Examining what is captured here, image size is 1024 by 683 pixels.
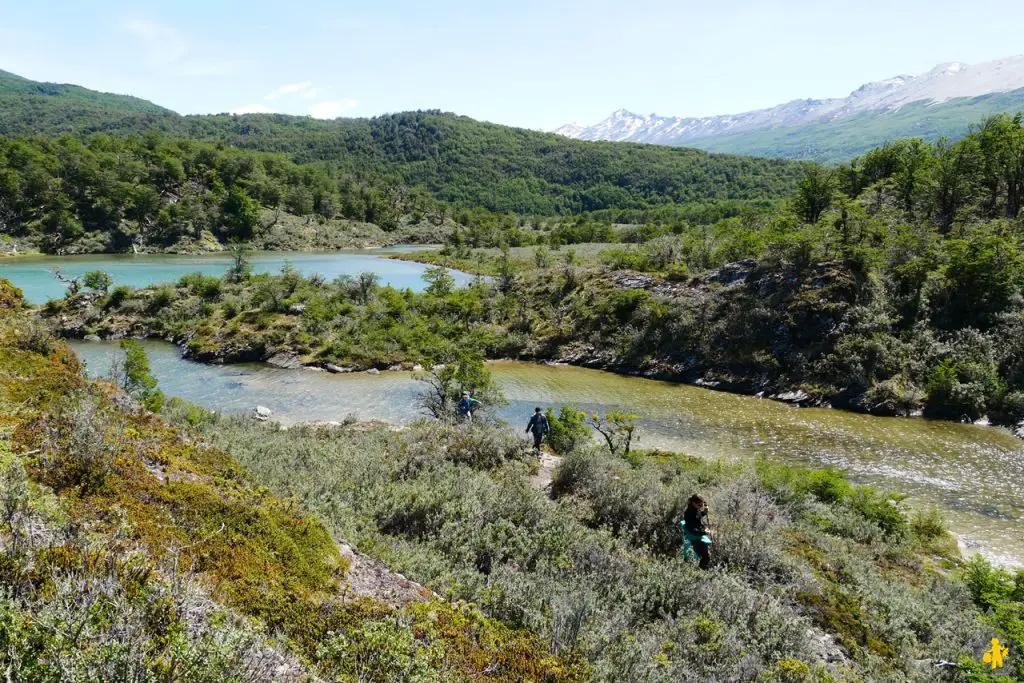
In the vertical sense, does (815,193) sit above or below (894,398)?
above

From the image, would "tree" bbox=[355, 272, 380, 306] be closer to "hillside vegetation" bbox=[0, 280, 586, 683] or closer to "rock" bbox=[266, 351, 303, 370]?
"rock" bbox=[266, 351, 303, 370]

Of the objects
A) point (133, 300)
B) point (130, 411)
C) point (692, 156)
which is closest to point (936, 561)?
point (130, 411)

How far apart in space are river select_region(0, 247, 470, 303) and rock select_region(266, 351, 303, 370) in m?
18.3

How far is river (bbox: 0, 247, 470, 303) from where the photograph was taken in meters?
51.4

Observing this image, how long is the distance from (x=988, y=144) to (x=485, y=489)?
153 feet

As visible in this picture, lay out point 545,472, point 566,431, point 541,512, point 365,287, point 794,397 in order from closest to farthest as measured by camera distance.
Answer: point 541,512
point 545,472
point 566,431
point 794,397
point 365,287

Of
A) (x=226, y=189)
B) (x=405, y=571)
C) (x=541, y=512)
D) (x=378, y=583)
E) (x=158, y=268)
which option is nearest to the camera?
(x=378, y=583)

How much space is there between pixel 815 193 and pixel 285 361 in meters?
38.9

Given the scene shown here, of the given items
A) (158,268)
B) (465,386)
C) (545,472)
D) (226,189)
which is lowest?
(545,472)

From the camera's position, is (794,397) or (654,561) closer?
(654,561)

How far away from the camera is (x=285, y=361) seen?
103 feet

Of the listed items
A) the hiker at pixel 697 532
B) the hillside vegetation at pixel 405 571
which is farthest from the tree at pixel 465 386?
the hiker at pixel 697 532

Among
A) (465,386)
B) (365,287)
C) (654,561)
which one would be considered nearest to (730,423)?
(465,386)

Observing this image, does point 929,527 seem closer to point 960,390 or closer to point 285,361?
point 960,390
